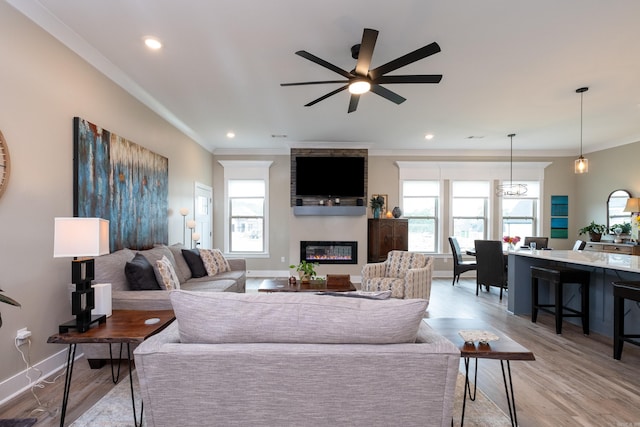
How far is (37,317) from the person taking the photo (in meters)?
2.40

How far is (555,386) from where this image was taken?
2.42 meters

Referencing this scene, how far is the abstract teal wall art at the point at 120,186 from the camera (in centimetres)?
283

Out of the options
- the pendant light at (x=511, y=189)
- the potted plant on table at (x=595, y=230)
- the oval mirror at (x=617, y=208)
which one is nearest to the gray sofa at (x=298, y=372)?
the pendant light at (x=511, y=189)

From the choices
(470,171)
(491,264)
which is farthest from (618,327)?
(470,171)

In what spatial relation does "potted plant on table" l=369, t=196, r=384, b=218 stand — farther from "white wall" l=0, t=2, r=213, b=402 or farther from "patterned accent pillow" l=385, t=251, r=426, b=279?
"white wall" l=0, t=2, r=213, b=402

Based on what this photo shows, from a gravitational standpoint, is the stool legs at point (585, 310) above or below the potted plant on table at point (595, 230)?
below

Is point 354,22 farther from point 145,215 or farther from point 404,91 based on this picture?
point 145,215

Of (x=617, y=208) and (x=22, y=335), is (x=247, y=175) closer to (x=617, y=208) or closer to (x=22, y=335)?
(x=22, y=335)

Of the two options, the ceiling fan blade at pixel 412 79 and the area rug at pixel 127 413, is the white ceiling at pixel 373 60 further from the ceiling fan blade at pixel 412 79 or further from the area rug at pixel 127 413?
the area rug at pixel 127 413

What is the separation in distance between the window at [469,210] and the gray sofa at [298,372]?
21.1 ft

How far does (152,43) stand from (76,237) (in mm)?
1903

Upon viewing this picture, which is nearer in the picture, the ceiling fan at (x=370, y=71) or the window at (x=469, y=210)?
the ceiling fan at (x=370, y=71)

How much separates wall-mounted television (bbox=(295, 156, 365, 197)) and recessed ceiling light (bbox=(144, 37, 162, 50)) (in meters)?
3.77

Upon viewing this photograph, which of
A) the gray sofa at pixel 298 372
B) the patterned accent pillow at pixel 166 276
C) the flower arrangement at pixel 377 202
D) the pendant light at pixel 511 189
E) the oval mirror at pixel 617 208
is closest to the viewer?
the gray sofa at pixel 298 372
